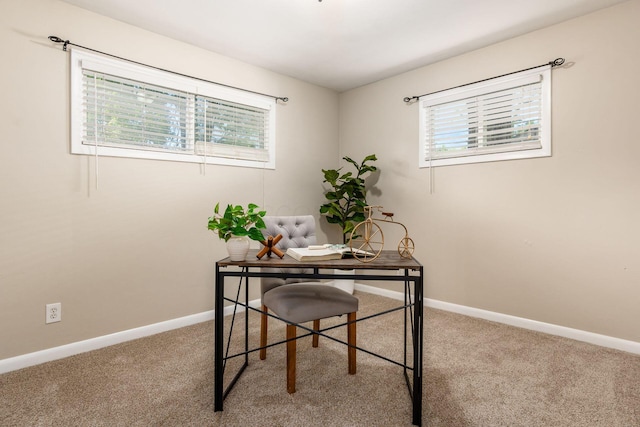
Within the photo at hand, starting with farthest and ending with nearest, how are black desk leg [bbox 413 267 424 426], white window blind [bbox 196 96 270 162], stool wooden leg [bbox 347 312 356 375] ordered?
white window blind [bbox 196 96 270 162], stool wooden leg [bbox 347 312 356 375], black desk leg [bbox 413 267 424 426]

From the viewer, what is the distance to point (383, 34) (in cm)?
281

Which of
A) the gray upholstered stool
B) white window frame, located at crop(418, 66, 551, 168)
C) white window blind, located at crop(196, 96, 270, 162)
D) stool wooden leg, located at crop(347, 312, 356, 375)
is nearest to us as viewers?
the gray upholstered stool

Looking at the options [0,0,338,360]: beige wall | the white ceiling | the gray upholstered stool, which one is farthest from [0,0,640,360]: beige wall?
the gray upholstered stool

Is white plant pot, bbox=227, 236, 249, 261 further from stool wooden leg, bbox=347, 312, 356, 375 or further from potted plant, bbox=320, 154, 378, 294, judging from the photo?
potted plant, bbox=320, 154, 378, 294

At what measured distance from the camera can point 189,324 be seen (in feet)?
9.66

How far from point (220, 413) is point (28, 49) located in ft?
8.16

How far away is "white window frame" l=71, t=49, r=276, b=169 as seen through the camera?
7.82 ft

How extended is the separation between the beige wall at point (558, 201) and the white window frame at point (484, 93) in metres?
0.06

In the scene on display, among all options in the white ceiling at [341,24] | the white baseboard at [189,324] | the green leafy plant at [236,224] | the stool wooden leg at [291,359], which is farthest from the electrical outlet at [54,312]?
the white ceiling at [341,24]

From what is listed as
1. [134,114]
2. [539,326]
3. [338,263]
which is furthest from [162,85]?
[539,326]

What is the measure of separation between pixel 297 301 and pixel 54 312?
5.64ft

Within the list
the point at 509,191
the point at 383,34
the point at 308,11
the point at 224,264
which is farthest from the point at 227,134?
the point at 509,191

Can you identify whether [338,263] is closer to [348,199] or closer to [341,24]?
[341,24]

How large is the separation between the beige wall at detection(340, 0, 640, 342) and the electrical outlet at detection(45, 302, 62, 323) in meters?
3.07
